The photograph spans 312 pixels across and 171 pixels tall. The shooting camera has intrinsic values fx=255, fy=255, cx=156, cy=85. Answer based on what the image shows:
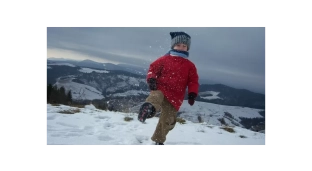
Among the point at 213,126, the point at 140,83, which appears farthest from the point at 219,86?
the point at 140,83

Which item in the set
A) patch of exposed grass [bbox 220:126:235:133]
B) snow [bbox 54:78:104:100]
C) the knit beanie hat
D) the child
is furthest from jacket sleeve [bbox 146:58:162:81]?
patch of exposed grass [bbox 220:126:235:133]

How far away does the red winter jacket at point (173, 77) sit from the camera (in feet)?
6.43

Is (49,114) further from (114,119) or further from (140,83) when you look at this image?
(140,83)

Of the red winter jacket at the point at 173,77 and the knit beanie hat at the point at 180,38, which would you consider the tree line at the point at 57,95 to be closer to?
the red winter jacket at the point at 173,77

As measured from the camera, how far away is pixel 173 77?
6.46 ft

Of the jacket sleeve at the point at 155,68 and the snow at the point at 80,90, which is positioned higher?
the jacket sleeve at the point at 155,68

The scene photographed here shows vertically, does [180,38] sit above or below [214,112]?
above

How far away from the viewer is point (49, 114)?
2.34 m

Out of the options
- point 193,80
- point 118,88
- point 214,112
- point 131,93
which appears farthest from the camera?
point 214,112

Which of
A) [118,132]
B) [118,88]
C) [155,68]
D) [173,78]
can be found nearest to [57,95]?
[118,88]

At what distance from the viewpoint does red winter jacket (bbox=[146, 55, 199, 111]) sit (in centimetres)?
196

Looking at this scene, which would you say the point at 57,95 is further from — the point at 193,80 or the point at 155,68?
the point at 193,80

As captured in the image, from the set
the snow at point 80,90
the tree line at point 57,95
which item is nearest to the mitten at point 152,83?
the snow at point 80,90

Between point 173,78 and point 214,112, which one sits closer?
point 173,78
